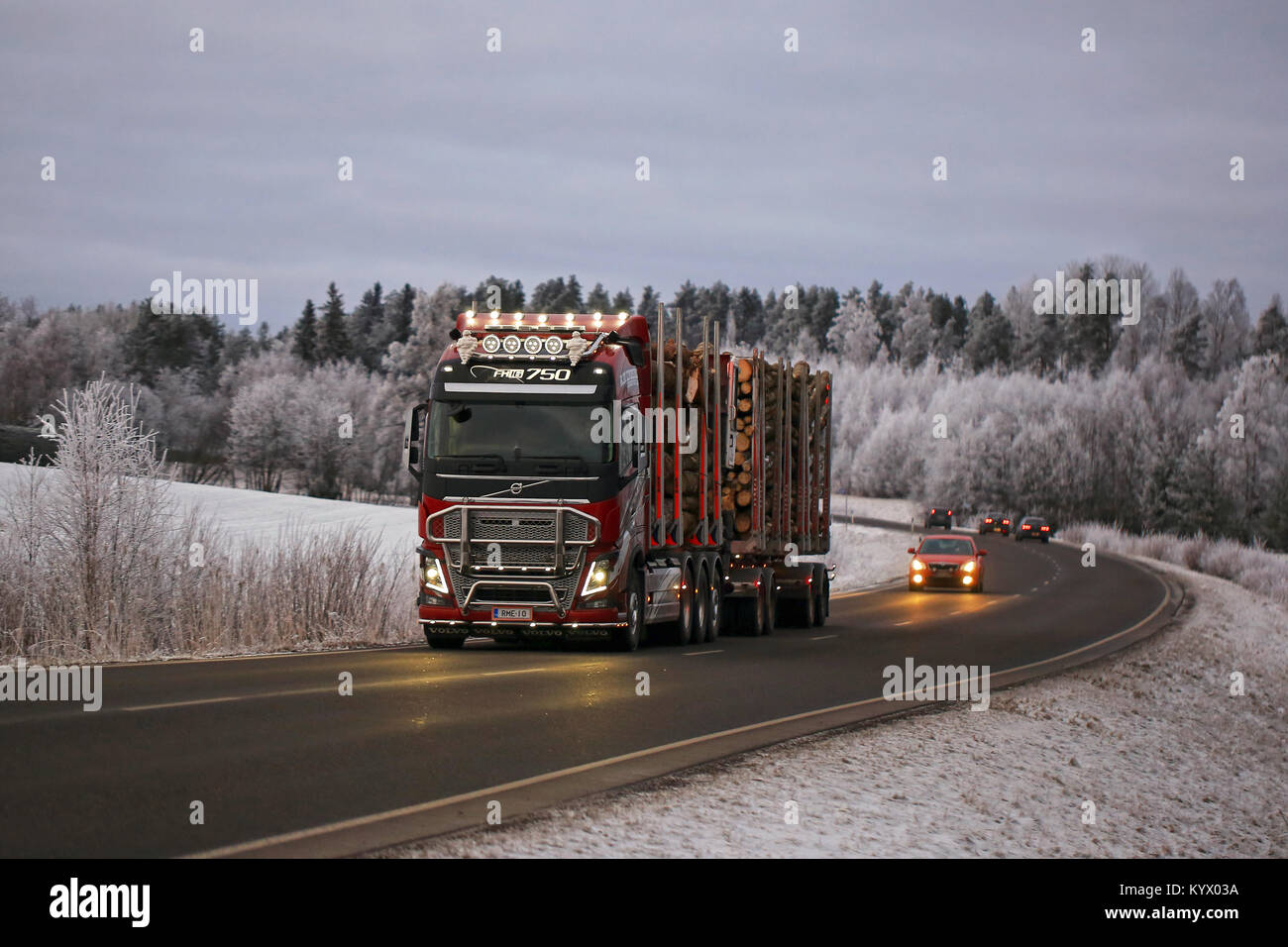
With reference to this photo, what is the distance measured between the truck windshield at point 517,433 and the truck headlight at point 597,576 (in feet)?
4.38

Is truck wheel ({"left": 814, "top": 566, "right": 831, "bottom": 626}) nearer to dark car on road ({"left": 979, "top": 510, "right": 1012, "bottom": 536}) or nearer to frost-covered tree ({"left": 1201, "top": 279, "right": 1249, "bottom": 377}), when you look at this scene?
dark car on road ({"left": 979, "top": 510, "right": 1012, "bottom": 536})

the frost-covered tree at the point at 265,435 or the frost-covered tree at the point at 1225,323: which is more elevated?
the frost-covered tree at the point at 1225,323

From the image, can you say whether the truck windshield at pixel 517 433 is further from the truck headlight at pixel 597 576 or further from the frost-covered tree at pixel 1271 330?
the frost-covered tree at pixel 1271 330

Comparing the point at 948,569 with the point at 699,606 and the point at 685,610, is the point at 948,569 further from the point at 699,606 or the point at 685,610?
the point at 685,610

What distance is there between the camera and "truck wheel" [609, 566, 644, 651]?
21.0 metres

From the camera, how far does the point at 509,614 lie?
2042 cm

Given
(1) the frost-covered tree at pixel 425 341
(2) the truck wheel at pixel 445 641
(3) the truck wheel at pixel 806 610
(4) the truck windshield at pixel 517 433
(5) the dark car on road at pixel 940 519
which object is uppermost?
(1) the frost-covered tree at pixel 425 341

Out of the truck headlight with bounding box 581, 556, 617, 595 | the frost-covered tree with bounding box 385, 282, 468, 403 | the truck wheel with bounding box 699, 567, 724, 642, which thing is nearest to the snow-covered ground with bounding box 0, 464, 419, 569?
the truck wheel with bounding box 699, 567, 724, 642

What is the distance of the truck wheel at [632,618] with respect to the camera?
827 inches

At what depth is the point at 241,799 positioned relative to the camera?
9016mm

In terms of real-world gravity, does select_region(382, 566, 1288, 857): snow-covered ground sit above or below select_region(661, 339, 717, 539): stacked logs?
below

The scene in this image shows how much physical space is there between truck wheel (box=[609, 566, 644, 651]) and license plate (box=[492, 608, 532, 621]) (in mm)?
1323

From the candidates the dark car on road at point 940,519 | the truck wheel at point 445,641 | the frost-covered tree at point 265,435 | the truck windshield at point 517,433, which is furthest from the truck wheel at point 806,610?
the frost-covered tree at point 265,435

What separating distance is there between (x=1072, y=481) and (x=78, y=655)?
100 m
